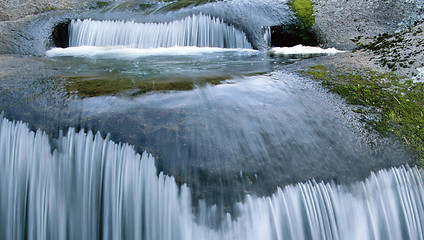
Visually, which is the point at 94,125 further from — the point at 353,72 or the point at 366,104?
the point at 353,72

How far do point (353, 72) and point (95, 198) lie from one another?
3.40m

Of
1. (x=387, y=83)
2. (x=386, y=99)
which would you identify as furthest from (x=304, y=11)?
(x=386, y=99)

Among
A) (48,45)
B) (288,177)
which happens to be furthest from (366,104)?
(48,45)

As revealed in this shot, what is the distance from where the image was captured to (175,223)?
302cm

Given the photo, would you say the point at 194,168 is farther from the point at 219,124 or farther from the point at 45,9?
the point at 45,9

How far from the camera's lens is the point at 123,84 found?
428 centimetres

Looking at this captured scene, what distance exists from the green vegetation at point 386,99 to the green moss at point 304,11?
3.70 m

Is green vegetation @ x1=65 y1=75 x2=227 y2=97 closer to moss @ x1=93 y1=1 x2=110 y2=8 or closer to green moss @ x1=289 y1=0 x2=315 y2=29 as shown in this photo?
green moss @ x1=289 y1=0 x2=315 y2=29

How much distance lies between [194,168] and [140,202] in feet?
1.92

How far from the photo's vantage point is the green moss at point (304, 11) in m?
8.09

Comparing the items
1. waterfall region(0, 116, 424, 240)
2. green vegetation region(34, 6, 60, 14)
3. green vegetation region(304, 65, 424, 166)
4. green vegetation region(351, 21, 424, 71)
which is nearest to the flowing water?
waterfall region(0, 116, 424, 240)

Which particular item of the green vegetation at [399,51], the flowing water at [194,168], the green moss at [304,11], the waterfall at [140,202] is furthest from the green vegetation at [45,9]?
the green vegetation at [399,51]

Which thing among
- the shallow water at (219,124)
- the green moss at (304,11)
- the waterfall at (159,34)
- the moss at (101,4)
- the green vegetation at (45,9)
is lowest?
the shallow water at (219,124)

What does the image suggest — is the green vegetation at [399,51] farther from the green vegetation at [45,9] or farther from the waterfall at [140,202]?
the green vegetation at [45,9]
